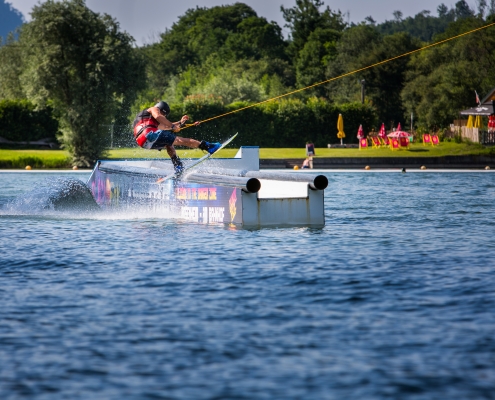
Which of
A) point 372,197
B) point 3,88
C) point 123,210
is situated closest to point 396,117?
point 3,88

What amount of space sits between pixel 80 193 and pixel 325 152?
26.2 meters

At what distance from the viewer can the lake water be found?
5.86m

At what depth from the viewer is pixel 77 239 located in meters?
13.4

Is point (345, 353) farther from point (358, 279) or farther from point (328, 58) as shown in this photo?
point (328, 58)

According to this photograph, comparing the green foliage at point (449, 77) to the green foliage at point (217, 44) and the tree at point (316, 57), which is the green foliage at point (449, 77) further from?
the green foliage at point (217, 44)

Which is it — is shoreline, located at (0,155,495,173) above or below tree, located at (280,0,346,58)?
below

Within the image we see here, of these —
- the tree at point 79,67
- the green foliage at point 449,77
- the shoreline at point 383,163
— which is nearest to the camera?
the shoreline at point 383,163

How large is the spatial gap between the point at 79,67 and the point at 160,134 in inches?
965

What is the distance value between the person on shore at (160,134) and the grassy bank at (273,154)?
20.5 m

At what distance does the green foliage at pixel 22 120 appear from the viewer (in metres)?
50.2

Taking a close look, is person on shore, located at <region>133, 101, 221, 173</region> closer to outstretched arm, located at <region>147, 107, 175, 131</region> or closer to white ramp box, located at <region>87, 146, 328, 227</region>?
outstretched arm, located at <region>147, 107, 175, 131</region>

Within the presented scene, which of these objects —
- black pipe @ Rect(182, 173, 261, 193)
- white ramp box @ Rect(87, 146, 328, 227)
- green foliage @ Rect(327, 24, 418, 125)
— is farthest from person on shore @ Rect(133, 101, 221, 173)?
green foliage @ Rect(327, 24, 418, 125)

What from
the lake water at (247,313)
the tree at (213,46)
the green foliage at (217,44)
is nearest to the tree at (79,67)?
the lake water at (247,313)

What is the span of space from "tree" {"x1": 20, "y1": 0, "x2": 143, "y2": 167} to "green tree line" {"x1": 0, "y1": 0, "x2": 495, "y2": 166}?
0.05 metres
